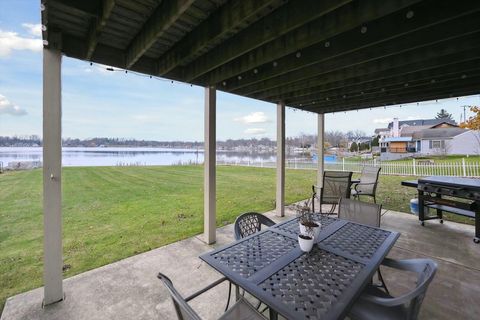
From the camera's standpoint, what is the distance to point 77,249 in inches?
123

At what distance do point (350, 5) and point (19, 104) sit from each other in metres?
5.72

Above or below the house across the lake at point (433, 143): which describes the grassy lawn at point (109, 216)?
below

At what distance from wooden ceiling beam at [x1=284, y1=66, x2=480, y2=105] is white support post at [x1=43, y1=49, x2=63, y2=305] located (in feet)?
11.5

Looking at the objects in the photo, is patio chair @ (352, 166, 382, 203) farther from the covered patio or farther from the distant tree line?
the distant tree line

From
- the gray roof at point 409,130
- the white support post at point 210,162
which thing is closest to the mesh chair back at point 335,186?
the white support post at point 210,162

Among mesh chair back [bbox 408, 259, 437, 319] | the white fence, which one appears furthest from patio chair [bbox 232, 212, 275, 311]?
the white fence

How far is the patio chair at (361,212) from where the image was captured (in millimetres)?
2318

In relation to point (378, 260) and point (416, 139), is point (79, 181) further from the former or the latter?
point (416, 139)

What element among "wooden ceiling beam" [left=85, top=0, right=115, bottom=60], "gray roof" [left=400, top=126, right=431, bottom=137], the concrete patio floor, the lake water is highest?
"gray roof" [left=400, top=126, right=431, bottom=137]

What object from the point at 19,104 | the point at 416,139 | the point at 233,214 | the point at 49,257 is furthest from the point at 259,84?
the point at 416,139

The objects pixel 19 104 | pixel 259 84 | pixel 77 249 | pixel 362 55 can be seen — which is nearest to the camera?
pixel 362 55

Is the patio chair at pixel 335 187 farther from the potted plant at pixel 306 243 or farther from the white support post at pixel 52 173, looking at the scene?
the white support post at pixel 52 173

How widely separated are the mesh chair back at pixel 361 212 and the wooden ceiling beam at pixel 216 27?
2.19 meters

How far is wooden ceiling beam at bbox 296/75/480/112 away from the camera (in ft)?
10.9
